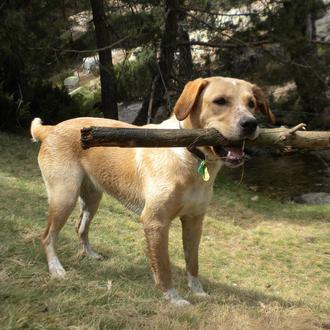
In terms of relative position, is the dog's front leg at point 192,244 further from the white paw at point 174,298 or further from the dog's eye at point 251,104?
the dog's eye at point 251,104

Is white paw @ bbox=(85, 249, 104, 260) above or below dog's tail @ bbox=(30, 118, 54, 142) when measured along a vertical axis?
below

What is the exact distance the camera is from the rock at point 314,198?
10.6 meters

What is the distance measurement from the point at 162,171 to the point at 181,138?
0.83 meters

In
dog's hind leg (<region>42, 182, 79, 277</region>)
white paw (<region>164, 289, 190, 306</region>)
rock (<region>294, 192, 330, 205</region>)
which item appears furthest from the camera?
rock (<region>294, 192, 330, 205</region>)

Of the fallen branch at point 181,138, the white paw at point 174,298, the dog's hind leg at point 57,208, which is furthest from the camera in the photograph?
the dog's hind leg at point 57,208

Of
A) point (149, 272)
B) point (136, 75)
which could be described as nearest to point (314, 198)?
point (136, 75)

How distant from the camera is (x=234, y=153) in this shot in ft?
12.4

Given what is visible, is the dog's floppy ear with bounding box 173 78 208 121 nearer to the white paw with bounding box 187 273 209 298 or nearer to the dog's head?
the dog's head

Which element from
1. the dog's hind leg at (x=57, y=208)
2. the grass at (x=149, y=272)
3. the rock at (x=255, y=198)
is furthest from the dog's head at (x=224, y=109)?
the rock at (x=255, y=198)

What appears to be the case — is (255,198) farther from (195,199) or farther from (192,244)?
(195,199)

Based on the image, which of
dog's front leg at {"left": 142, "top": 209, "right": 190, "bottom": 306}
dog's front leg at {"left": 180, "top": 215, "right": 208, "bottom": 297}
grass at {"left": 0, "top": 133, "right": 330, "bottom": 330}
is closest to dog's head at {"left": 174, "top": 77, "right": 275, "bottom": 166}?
dog's front leg at {"left": 142, "top": 209, "right": 190, "bottom": 306}

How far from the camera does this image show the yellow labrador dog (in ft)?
13.0

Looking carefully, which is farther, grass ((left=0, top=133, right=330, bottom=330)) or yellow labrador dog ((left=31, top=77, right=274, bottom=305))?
yellow labrador dog ((left=31, top=77, right=274, bottom=305))

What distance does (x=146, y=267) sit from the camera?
5352 millimetres
